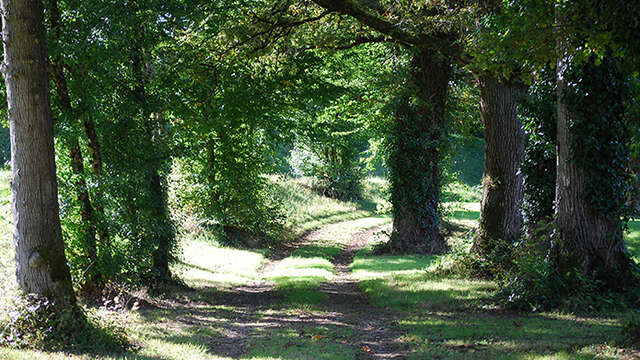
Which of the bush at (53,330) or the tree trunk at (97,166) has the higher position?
the tree trunk at (97,166)

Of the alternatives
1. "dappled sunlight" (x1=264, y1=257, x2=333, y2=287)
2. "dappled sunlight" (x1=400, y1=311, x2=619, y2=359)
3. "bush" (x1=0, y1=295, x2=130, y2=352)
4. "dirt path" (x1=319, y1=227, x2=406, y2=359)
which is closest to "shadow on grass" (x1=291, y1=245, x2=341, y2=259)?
"dappled sunlight" (x1=264, y1=257, x2=333, y2=287)

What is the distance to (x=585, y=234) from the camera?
900 cm

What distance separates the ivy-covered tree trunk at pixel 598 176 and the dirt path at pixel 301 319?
3714 mm

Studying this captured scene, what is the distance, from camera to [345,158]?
3894cm

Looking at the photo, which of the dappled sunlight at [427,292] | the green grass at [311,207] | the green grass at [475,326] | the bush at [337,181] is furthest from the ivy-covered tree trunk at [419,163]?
the bush at [337,181]

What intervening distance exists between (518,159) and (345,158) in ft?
86.4

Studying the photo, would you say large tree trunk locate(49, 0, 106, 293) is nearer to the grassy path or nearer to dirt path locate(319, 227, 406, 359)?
the grassy path

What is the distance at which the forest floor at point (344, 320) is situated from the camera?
707 cm

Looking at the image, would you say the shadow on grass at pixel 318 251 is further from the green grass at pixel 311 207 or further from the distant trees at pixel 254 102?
the distant trees at pixel 254 102

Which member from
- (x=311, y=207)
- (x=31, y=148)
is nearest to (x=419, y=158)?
(x=31, y=148)

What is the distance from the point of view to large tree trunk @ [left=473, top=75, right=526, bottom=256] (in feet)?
41.3

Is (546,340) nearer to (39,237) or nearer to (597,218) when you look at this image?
(597,218)

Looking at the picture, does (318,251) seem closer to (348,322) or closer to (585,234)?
(348,322)

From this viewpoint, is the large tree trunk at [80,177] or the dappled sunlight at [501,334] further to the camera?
the large tree trunk at [80,177]
